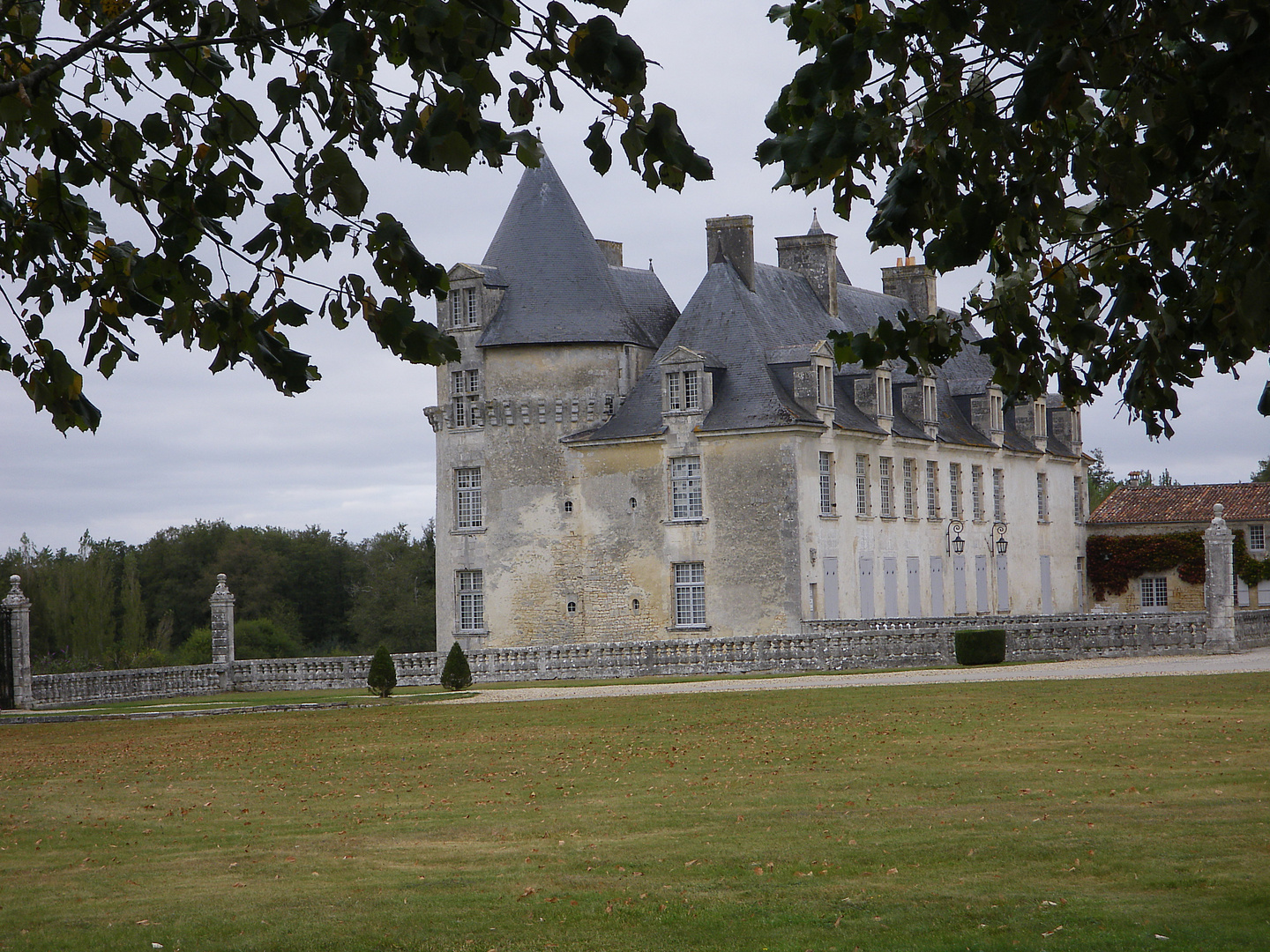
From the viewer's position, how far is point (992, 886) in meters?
7.70

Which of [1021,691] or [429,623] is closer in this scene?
[1021,691]

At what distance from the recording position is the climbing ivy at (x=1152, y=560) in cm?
4538

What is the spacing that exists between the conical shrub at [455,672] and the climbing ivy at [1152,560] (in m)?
26.4

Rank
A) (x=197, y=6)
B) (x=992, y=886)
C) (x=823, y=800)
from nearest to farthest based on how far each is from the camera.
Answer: (x=197, y=6) → (x=992, y=886) → (x=823, y=800)

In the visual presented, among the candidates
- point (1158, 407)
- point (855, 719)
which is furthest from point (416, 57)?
point (855, 719)

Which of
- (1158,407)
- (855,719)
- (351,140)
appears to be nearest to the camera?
(351,140)

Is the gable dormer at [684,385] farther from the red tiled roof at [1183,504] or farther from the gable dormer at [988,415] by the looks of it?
the red tiled roof at [1183,504]

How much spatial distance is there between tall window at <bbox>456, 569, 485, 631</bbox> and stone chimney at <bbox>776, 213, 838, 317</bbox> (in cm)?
1223

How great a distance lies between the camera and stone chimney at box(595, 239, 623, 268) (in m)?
41.8

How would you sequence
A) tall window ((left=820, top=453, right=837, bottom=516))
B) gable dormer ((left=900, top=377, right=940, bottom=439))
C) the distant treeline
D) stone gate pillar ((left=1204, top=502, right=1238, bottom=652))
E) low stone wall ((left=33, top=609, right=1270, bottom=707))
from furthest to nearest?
the distant treeline → gable dormer ((left=900, top=377, right=940, bottom=439)) → tall window ((left=820, top=453, right=837, bottom=516)) → stone gate pillar ((left=1204, top=502, right=1238, bottom=652)) → low stone wall ((left=33, top=609, right=1270, bottom=707))

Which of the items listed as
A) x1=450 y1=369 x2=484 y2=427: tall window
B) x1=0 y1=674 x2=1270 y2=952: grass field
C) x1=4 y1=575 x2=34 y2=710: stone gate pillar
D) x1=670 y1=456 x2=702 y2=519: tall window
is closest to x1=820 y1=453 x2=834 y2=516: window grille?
x1=670 y1=456 x2=702 y2=519: tall window

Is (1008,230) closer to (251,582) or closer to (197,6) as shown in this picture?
(197,6)

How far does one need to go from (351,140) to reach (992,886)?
15.9 ft

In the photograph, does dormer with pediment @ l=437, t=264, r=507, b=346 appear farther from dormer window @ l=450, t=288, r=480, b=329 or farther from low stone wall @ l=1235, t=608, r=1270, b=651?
low stone wall @ l=1235, t=608, r=1270, b=651
